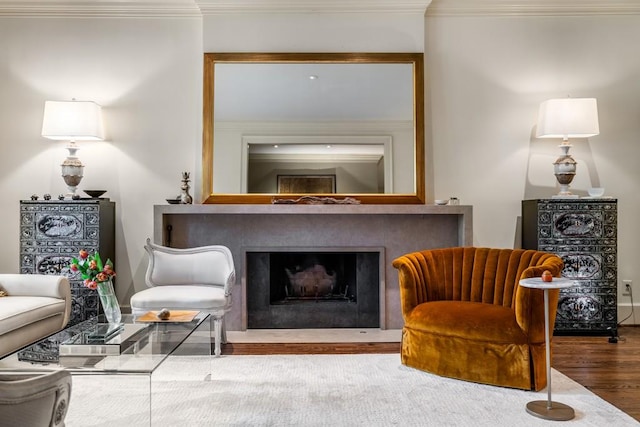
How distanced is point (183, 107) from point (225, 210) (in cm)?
116

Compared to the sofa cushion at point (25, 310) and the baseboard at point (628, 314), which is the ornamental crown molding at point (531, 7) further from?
the sofa cushion at point (25, 310)

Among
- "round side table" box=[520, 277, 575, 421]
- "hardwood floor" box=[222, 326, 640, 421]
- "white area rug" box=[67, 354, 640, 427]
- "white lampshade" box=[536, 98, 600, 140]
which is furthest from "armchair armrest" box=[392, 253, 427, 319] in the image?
"white lampshade" box=[536, 98, 600, 140]

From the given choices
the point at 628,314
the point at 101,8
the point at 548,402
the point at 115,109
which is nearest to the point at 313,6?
the point at 101,8

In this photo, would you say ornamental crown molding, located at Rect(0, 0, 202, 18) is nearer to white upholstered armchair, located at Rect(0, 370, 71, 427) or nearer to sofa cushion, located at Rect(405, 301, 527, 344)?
sofa cushion, located at Rect(405, 301, 527, 344)

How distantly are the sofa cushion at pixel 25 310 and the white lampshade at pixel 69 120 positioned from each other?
1.51 meters

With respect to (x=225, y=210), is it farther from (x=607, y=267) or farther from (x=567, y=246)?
(x=607, y=267)

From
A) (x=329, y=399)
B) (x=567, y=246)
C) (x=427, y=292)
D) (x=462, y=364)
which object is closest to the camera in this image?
(x=329, y=399)

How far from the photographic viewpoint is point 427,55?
180 inches

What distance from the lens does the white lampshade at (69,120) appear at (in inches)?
166

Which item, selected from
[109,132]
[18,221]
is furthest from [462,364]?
[18,221]

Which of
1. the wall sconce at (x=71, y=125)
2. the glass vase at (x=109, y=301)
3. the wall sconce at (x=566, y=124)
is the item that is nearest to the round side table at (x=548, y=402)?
the wall sconce at (x=566, y=124)

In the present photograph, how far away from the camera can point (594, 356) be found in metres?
3.58

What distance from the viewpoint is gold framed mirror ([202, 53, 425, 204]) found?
14.6 ft

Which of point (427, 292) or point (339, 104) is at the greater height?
point (339, 104)
